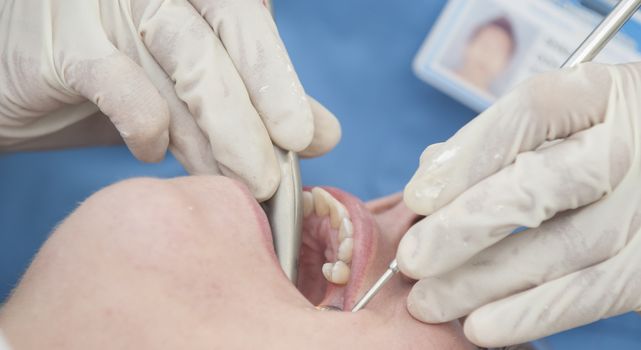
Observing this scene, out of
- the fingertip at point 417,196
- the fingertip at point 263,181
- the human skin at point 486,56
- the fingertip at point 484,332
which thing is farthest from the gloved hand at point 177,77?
the human skin at point 486,56

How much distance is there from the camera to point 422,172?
0.97m

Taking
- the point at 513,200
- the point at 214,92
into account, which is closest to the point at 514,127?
the point at 513,200

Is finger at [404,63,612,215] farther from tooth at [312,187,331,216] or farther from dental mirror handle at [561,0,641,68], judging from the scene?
tooth at [312,187,331,216]

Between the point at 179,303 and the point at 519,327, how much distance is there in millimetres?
491

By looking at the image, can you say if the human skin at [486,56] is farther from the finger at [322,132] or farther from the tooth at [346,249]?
the tooth at [346,249]

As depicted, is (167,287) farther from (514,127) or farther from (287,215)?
(514,127)

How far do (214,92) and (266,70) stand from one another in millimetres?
101

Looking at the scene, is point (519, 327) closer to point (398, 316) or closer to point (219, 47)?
point (398, 316)

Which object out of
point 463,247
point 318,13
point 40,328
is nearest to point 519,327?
point 463,247

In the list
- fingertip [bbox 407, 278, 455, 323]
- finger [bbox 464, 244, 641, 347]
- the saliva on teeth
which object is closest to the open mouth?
the saliva on teeth

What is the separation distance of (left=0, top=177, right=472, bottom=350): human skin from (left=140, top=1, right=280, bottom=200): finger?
5.2 inches

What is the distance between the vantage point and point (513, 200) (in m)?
0.92

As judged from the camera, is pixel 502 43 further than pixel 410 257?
Yes

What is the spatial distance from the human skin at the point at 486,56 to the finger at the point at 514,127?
62cm
